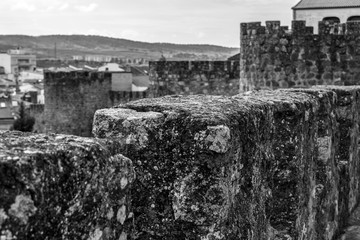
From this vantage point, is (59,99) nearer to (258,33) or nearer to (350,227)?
(258,33)

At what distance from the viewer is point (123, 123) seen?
2617mm

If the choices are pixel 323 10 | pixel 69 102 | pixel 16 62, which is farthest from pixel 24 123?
pixel 16 62

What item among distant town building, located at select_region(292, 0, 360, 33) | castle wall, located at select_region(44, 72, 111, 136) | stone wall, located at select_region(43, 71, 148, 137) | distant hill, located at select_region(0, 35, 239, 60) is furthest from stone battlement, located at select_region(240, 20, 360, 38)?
distant hill, located at select_region(0, 35, 239, 60)

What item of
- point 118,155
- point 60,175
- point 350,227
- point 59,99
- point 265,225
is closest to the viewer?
point 60,175

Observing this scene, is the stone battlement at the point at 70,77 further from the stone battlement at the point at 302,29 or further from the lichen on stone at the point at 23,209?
the lichen on stone at the point at 23,209

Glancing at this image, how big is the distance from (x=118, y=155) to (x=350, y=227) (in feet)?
13.5

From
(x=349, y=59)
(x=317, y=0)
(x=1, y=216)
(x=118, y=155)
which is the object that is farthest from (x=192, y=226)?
(x=317, y=0)

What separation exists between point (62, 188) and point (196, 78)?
1466 cm

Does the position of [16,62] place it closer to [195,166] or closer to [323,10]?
[323,10]

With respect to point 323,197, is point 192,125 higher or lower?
higher

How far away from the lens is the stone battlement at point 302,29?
1010cm

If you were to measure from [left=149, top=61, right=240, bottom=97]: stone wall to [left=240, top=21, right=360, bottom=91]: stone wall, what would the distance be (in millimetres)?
5615

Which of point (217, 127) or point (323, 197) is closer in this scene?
point (217, 127)

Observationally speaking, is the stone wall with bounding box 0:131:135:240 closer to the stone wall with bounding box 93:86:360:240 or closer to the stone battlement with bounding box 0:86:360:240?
the stone battlement with bounding box 0:86:360:240
